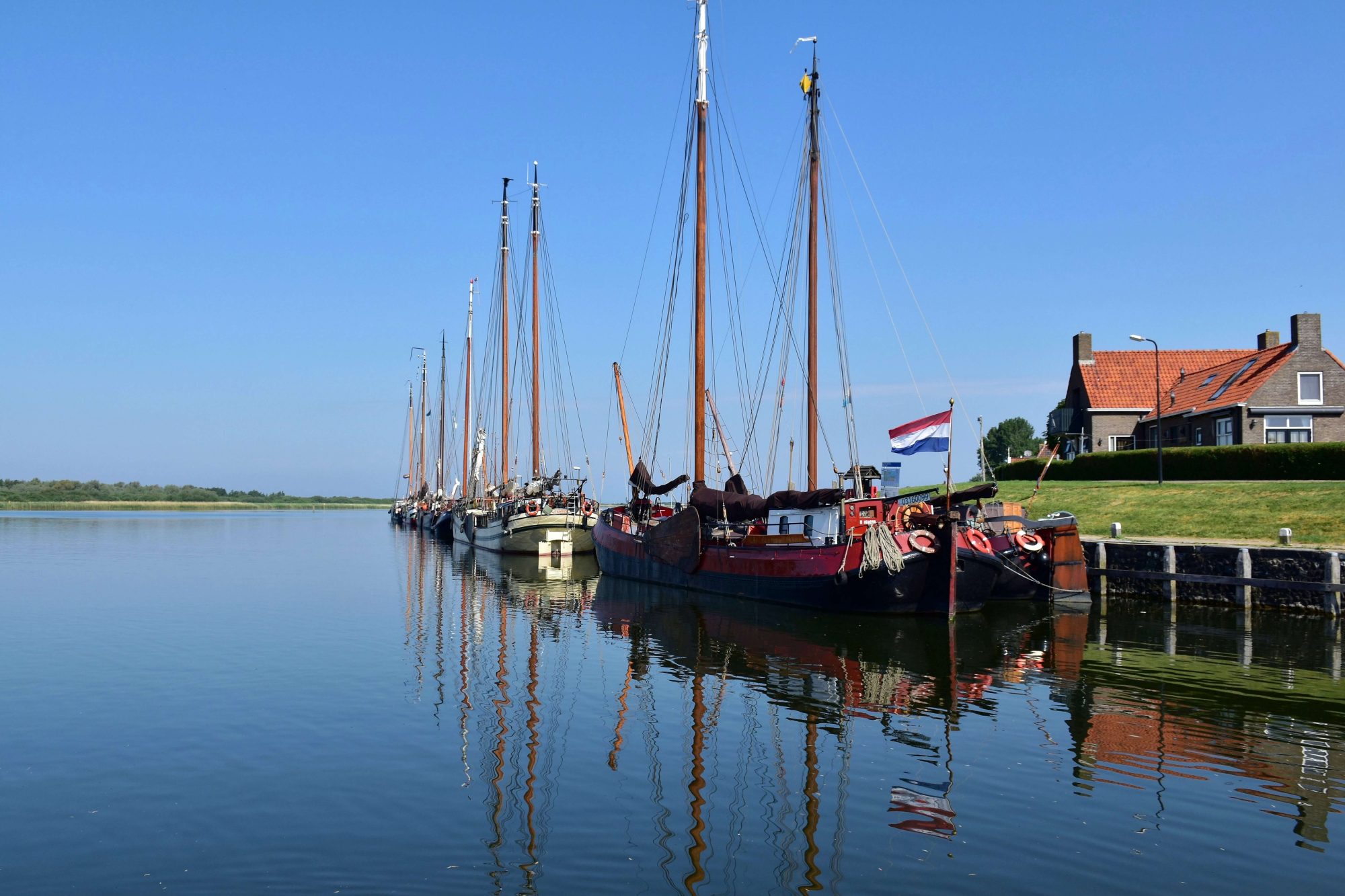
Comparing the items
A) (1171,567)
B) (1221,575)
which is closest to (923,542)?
(1171,567)

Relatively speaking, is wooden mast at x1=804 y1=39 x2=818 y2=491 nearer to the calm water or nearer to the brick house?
the calm water

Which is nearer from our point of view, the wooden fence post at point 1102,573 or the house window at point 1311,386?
the wooden fence post at point 1102,573

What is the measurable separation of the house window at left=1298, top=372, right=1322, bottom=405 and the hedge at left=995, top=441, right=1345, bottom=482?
Answer: 697 centimetres

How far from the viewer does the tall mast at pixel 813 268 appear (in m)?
37.4

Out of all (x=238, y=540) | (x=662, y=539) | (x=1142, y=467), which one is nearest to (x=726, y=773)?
(x=662, y=539)

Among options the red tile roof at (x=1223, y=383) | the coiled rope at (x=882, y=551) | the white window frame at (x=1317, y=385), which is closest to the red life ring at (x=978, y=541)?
the coiled rope at (x=882, y=551)

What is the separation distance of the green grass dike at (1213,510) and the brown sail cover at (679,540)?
17.2m

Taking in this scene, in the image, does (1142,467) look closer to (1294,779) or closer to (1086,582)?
(1086,582)

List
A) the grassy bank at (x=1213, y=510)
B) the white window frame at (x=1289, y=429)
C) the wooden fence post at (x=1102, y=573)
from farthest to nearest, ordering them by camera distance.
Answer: the white window frame at (x=1289, y=429), the grassy bank at (x=1213, y=510), the wooden fence post at (x=1102, y=573)

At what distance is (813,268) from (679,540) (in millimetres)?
12231

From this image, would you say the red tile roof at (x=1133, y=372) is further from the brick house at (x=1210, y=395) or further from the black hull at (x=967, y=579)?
the black hull at (x=967, y=579)

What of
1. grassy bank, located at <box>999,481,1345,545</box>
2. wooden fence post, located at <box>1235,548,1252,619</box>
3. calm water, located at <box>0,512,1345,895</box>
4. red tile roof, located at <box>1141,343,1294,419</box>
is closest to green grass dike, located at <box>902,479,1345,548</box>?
grassy bank, located at <box>999,481,1345,545</box>

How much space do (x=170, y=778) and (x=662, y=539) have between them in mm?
26770

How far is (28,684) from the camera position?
19.1m
